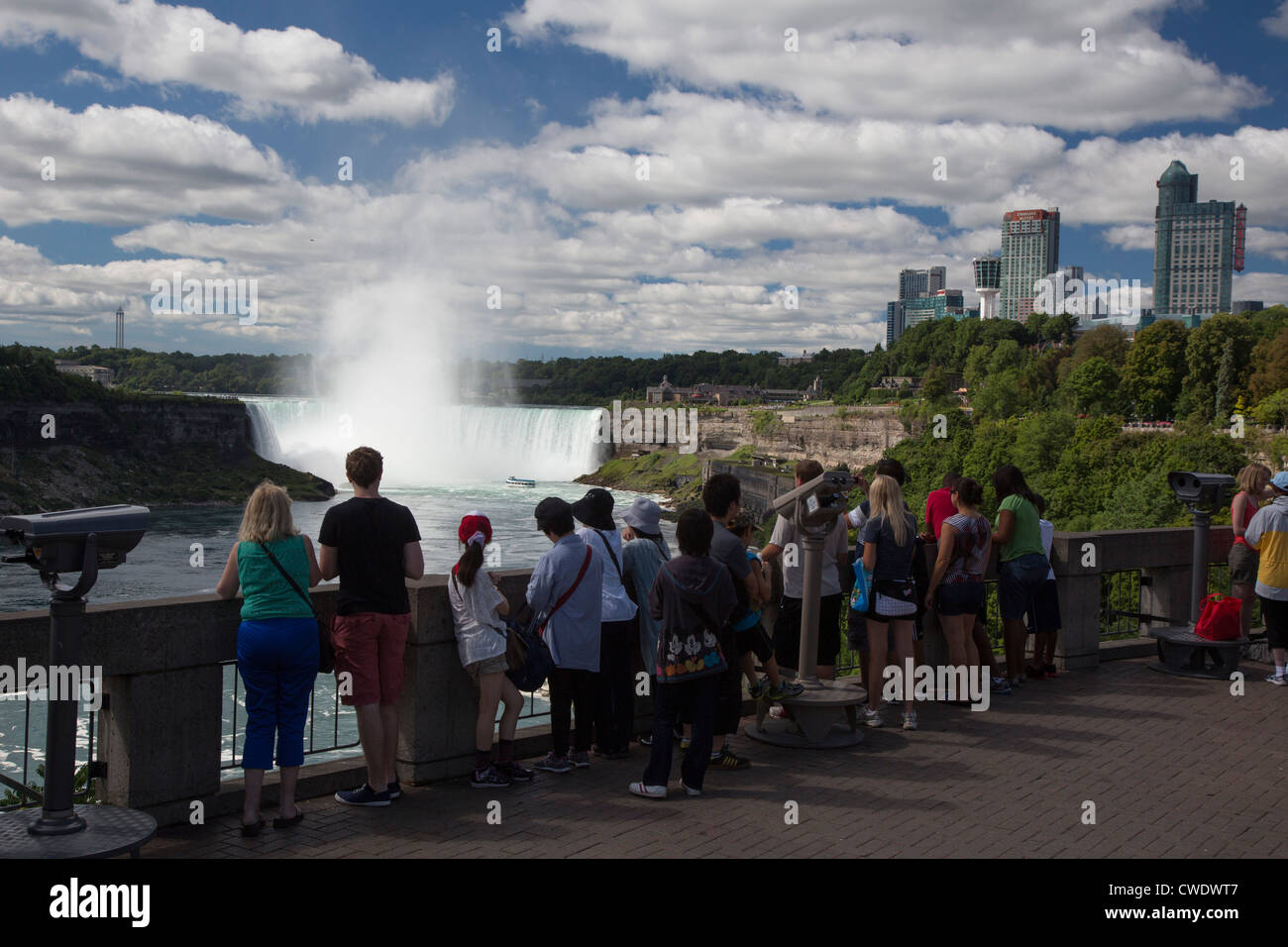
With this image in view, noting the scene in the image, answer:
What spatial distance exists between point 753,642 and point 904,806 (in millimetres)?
1470

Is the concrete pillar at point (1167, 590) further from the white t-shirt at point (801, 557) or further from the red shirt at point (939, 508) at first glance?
the white t-shirt at point (801, 557)

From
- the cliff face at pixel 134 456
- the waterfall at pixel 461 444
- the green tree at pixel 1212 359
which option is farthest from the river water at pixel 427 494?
the green tree at pixel 1212 359

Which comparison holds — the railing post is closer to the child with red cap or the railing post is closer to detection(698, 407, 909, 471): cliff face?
the child with red cap

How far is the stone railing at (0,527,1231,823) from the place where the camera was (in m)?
5.46

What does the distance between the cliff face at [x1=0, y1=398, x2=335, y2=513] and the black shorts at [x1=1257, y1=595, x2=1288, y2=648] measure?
309 feet

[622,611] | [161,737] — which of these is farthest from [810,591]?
[161,737]

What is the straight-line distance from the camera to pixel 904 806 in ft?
20.5

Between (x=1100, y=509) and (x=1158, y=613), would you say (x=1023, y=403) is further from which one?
(x=1158, y=613)

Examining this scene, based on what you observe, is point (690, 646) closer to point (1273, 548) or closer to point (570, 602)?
point (570, 602)

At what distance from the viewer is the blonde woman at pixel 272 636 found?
5.50 meters

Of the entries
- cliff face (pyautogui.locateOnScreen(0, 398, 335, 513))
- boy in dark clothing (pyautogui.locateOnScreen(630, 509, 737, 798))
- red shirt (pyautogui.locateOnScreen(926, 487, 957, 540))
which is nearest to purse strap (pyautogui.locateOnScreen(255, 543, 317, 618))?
boy in dark clothing (pyautogui.locateOnScreen(630, 509, 737, 798))

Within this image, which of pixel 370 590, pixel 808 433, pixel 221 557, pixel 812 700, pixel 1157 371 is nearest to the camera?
→ pixel 370 590

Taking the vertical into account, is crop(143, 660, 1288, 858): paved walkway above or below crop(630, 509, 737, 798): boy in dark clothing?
below

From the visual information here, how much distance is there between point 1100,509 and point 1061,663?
7644cm
